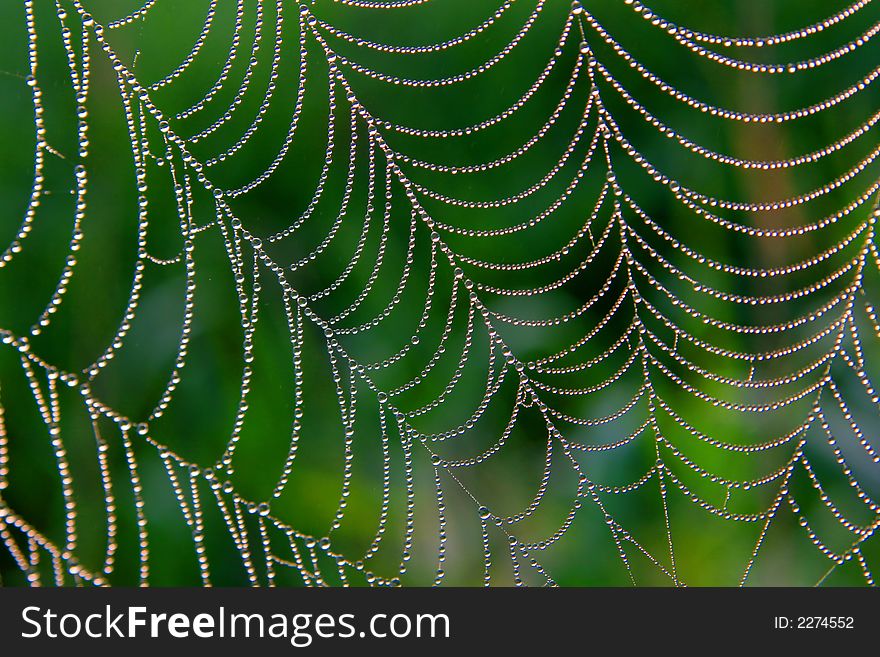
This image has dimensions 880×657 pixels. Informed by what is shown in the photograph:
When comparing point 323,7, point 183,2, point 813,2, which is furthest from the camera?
point 813,2

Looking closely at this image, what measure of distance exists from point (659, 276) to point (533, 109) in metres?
0.42

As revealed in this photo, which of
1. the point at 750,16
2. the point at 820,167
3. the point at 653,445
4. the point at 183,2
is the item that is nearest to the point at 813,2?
the point at 750,16

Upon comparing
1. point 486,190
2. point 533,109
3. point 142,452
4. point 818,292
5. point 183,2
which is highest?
point 183,2

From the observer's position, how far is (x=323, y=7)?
1.58 m

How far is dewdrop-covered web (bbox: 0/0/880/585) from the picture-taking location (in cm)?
154

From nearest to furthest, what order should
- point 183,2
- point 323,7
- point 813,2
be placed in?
point 323,7
point 183,2
point 813,2

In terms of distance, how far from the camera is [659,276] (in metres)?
1.67

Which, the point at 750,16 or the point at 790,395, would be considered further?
the point at 750,16

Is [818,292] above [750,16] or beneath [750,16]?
beneath

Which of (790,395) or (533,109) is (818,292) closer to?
(790,395)

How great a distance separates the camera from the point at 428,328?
1688mm

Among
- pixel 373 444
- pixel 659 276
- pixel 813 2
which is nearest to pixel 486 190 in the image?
pixel 659 276

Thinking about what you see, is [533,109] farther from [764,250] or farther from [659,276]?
[764,250]

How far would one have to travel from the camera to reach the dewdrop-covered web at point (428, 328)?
1540mm
